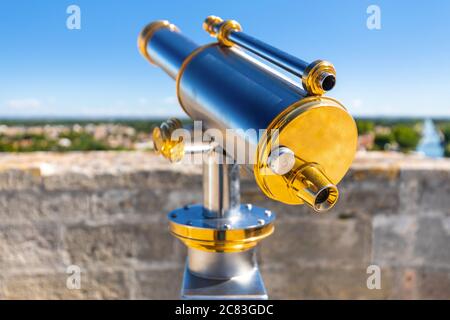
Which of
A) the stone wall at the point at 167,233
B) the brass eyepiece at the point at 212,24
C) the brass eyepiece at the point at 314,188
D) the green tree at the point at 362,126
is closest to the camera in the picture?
the brass eyepiece at the point at 314,188

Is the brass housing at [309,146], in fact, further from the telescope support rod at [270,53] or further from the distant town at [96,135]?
the distant town at [96,135]

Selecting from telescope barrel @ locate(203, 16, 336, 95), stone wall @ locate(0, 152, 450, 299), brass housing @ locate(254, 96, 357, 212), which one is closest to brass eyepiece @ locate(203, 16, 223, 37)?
telescope barrel @ locate(203, 16, 336, 95)

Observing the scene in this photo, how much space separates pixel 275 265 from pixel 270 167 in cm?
96

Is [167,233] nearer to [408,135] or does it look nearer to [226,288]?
[226,288]

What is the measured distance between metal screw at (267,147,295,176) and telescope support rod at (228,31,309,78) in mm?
116

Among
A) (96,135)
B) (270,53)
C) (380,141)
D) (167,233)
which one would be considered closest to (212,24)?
(270,53)

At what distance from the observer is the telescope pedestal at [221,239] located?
701 mm

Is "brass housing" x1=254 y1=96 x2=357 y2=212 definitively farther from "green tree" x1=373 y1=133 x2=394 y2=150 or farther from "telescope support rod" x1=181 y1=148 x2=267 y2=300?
"green tree" x1=373 y1=133 x2=394 y2=150

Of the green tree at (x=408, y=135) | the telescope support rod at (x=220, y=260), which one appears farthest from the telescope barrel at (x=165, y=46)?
the green tree at (x=408, y=135)

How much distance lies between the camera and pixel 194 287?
72 cm

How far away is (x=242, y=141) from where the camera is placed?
568mm

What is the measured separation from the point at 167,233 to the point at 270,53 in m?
0.85

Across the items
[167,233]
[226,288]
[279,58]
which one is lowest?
[167,233]

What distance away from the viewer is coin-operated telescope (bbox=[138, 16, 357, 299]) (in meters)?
0.51
